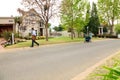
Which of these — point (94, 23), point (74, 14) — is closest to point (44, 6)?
point (74, 14)

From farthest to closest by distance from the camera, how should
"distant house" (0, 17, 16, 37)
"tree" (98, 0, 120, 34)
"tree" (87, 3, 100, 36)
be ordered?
"tree" (98, 0, 120, 34)
"tree" (87, 3, 100, 36)
"distant house" (0, 17, 16, 37)

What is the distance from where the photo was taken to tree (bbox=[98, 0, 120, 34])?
73.3m

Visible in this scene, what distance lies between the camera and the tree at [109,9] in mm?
73312

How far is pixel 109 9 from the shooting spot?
2889 inches

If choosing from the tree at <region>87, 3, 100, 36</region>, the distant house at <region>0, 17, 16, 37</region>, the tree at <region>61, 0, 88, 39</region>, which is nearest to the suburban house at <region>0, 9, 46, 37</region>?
the distant house at <region>0, 17, 16, 37</region>

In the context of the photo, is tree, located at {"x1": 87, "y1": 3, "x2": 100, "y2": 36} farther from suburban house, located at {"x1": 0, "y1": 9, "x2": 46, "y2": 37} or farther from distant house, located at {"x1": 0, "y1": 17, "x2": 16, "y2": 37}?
distant house, located at {"x1": 0, "y1": 17, "x2": 16, "y2": 37}

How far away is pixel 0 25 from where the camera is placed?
195 feet

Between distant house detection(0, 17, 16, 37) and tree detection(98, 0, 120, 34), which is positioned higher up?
tree detection(98, 0, 120, 34)

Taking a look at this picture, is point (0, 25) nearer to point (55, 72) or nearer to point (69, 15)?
point (69, 15)

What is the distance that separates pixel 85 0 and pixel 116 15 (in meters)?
25.5

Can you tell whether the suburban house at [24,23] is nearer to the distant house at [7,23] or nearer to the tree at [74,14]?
the distant house at [7,23]

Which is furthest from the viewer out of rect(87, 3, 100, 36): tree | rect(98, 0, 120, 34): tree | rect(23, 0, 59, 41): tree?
rect(98, 0, 120, 34): tree

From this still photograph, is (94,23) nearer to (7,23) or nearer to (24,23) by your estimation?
(7,23)

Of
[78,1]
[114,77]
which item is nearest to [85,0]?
[78,1]
